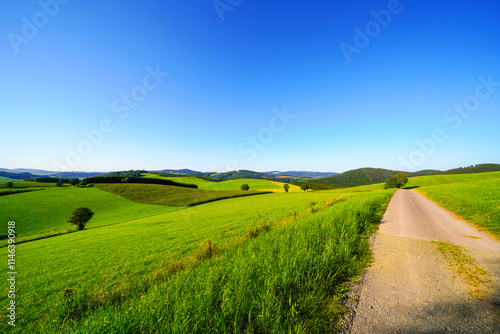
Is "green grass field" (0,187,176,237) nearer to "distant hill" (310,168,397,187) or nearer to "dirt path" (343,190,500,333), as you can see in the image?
"dirt path" (343,190,500,333)

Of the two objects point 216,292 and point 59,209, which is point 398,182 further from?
point 59,209

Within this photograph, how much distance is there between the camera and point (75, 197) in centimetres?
4262

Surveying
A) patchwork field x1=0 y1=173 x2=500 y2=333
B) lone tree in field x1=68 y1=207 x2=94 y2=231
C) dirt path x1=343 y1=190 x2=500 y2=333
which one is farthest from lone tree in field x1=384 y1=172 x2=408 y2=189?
lone tree in field x1=68 y1=207 x2=94 y2=231

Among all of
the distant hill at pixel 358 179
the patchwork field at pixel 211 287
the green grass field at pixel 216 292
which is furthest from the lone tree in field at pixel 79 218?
the distant hill at pixel 358 179

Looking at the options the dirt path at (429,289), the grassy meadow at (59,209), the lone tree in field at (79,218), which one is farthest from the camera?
the grassy meadow at (59,209)

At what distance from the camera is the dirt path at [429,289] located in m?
2.83

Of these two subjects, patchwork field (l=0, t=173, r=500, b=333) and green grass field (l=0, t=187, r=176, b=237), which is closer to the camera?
patchwork field (l=0, t=173, r=500, b=333)

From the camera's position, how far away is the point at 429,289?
3.82m

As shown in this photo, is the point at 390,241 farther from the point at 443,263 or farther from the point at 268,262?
the point at 268,262

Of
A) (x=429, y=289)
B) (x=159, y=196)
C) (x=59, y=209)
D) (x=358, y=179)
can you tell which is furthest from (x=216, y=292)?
(x=358, y=179)

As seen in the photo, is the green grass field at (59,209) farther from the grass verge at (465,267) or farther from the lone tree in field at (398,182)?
the lone tree in field at (398,182)

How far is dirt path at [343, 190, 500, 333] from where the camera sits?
283 centimetres

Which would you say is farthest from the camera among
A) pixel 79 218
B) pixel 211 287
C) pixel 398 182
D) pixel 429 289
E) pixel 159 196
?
pixel 398 182

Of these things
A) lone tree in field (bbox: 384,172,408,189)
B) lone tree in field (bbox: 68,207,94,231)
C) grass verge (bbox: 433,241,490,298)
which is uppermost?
lone tree in field (bbox: 384,172,408,189)
